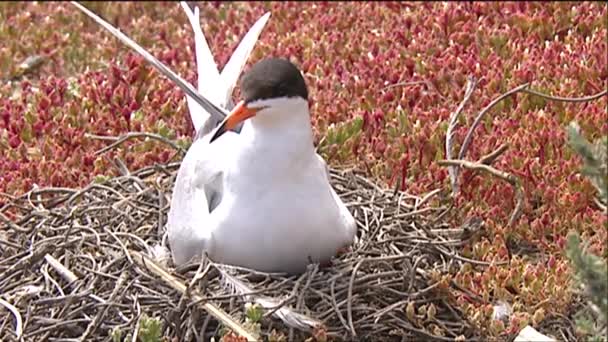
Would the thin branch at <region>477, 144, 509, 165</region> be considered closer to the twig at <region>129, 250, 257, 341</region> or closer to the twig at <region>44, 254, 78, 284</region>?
the twig at <region>129, 250, 257, 341</region>

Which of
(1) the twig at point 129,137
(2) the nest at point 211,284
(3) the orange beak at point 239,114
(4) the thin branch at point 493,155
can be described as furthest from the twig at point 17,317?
(4) the thin branch at point 493,155

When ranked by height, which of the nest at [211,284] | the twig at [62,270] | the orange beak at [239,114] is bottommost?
the nest at [211,284]

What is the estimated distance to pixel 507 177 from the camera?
5.82m

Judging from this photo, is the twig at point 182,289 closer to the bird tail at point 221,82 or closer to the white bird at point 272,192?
the white bird at point 272,192

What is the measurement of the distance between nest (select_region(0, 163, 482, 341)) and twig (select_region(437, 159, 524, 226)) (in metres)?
0.22

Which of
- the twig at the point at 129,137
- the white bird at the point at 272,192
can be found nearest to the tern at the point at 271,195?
the white bird at the point at 272,192

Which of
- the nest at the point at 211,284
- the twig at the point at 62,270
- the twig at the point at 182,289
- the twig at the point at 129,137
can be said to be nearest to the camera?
the twig at the point at 182,289

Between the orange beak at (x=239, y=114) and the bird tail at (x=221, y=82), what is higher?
the orange beak at (x=239, y=114)

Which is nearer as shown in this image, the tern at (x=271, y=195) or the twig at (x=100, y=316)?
the tern at (x=271, y=195)

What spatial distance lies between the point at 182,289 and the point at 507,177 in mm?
1764

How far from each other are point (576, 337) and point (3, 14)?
5.38m

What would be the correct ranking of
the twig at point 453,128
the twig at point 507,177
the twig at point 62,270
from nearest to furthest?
the twig at point 62,270
the twig at point 507,177
the twig at point 453,128

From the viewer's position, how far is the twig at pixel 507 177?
5.73 metres

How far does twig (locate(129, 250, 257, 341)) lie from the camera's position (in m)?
4.66
